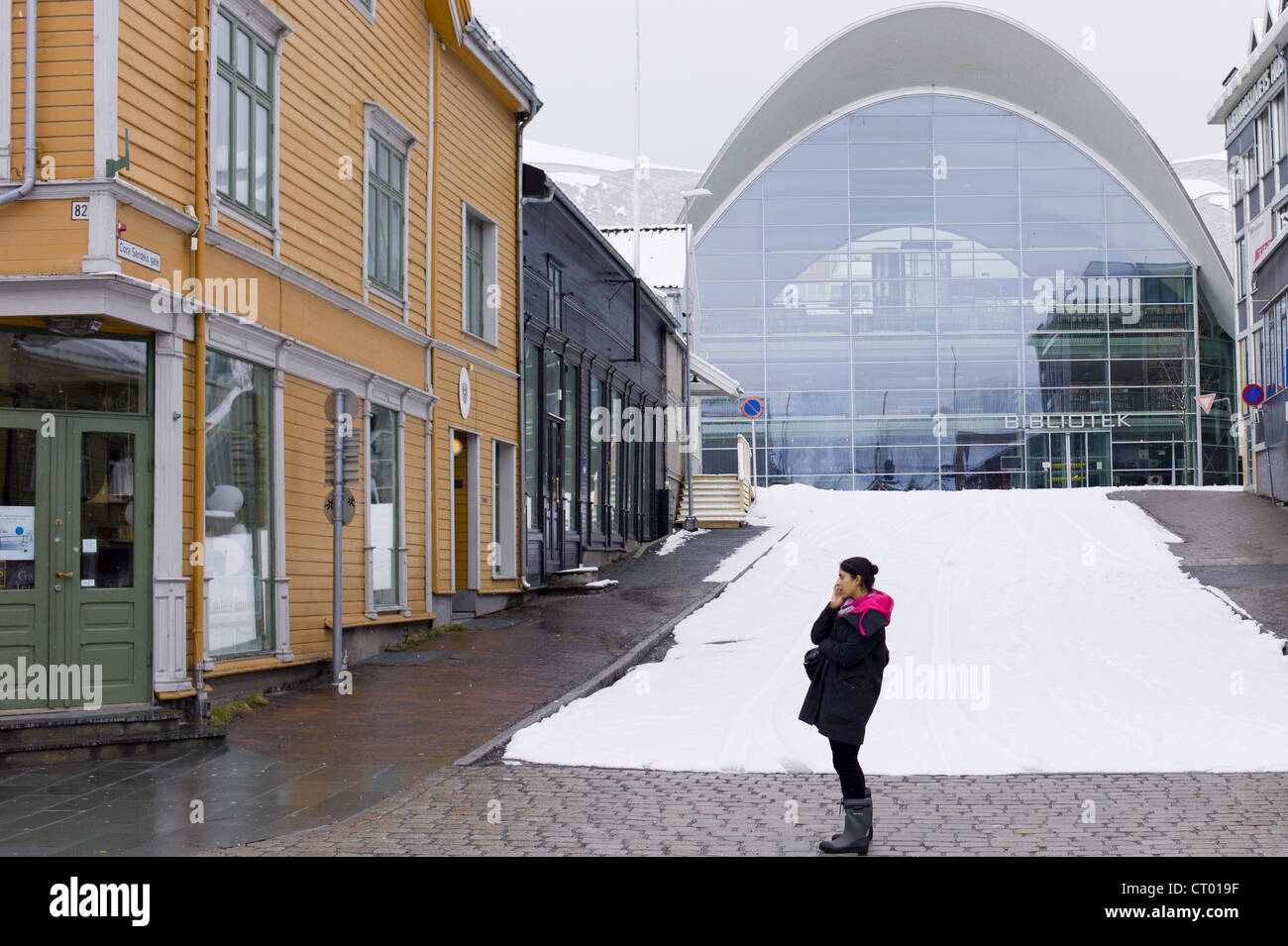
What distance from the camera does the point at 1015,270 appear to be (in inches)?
1981

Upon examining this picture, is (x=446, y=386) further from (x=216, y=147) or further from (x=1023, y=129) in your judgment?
(x=1023, y=129)

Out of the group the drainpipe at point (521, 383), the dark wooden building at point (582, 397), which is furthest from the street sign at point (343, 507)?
the dark wooden building at point (582, 397)

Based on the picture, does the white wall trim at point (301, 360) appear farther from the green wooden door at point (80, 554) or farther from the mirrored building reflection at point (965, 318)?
the mirrored building reflection at point (965, 318)

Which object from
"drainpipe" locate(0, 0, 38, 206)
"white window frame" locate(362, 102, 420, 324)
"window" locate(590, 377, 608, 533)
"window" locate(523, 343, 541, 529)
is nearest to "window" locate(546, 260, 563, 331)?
"window" locate(523, 343, 541, 529)

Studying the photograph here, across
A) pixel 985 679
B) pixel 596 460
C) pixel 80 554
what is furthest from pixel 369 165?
pixel 596 460

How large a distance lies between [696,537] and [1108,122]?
92.1 feet

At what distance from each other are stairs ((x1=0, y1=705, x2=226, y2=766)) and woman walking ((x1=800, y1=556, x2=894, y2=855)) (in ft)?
18.1

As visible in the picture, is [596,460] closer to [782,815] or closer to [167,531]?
[167,531]

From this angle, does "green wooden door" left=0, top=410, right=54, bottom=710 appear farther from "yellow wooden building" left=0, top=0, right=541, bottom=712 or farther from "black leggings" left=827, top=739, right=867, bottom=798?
"black leggings" left=827, top=739, right=867, bottom=798

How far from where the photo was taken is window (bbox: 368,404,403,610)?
16031mm

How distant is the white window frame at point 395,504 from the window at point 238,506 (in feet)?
8.53

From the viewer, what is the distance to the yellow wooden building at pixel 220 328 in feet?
34.3

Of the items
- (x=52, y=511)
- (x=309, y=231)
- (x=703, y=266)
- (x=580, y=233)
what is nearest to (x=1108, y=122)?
(x=703, y=266)

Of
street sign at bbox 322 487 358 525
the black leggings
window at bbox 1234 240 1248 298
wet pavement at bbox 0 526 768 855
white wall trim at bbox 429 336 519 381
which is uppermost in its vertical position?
window at bbox 1234 240 1248 298
